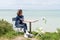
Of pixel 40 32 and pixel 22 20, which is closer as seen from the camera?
pixel 40 32

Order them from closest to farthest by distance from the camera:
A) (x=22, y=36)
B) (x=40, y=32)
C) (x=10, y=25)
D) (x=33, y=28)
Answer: (x=40, y=32)
(x=22, y=36)
(x=10, y=25)
(x=33, y=28)

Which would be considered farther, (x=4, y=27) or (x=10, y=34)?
(x=4, y=27)

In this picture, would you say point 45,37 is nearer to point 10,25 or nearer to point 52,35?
point 52,35

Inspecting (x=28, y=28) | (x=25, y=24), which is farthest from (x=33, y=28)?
(x=25, y=24)

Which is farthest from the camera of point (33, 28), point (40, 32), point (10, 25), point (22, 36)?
point (33, 28)

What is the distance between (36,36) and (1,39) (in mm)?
1504

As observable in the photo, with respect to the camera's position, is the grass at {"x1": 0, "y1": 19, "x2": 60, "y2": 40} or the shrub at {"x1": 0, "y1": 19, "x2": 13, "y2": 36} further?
the shrub at {"x1": 0, "y1": 19, "x2": 13, "y2": 36}

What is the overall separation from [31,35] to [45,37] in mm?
670

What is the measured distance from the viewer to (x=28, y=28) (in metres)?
16.1

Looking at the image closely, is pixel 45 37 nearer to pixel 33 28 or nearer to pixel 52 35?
pixel 52 35

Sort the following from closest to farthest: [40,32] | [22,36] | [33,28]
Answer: [40,32] → [22,36] → [33,28]

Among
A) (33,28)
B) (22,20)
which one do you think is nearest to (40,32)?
(22,20)

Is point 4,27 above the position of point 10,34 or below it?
above

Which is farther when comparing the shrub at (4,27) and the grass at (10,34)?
the shrub at (4,27)
